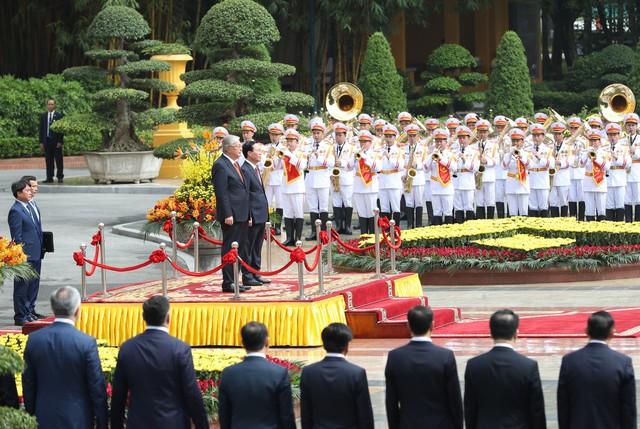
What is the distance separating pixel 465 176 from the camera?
22.8 m

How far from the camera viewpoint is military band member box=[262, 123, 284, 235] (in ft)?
71.7

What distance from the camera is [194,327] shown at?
13148 mm

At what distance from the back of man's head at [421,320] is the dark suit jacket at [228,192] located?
560 cm

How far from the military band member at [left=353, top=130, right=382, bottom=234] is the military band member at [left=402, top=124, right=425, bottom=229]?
2.70ft

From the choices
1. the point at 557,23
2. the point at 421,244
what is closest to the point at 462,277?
the point at 421,244

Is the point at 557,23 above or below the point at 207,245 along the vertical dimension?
above

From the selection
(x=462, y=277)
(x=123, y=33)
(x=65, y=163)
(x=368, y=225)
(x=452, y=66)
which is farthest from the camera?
(x=452, y=66)

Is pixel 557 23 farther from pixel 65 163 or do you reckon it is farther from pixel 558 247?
pixel 558 247

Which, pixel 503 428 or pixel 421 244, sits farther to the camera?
pixel 421 244

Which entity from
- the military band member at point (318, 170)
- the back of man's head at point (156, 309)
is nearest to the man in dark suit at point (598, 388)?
the back of man's head at point (156, 309)

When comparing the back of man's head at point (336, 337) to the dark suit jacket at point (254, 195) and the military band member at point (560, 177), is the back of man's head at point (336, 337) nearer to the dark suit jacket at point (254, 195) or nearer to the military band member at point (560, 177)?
the dark suit jacket at point (254, 195)

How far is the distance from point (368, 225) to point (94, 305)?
30.0ft

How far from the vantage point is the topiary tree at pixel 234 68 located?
2431 centimetres

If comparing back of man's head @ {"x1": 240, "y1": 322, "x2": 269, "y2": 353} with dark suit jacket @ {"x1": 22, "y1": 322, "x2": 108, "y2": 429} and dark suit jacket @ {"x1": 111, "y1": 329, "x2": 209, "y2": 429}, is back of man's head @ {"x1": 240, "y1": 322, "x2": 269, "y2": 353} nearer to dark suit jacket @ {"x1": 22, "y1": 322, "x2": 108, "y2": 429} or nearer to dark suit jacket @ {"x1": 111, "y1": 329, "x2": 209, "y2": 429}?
dark suit jacket @ {"x1": 111, "y1": 329, "x2": 209, "y2": 429}
